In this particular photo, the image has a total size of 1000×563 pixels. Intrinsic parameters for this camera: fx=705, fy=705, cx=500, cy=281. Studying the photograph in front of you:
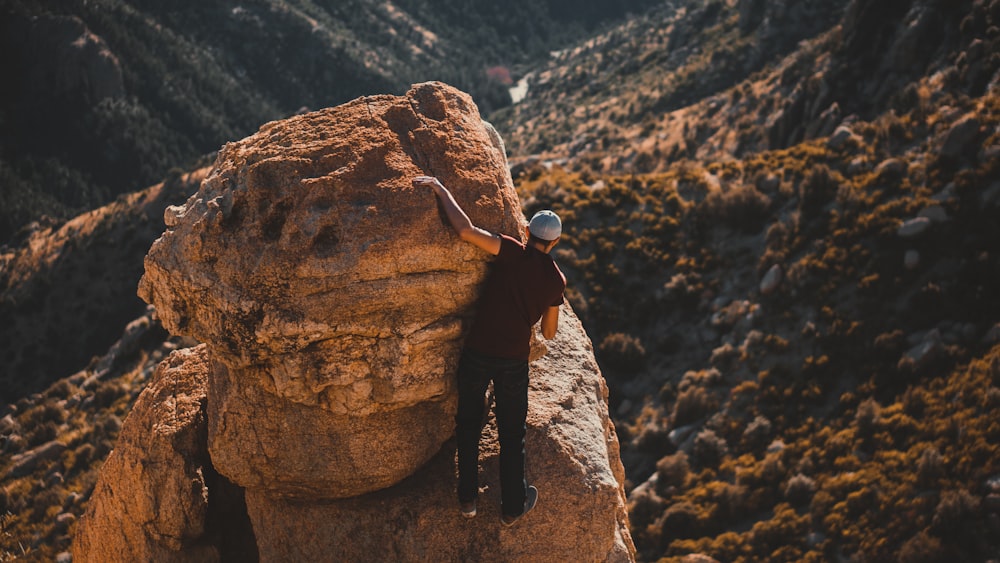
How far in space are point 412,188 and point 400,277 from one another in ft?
2.59

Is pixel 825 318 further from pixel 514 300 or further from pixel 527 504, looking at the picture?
pixel 514 300

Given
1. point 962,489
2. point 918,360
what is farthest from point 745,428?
point 962,489

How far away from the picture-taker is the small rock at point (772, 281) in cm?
1980

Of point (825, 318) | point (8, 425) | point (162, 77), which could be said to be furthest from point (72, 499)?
point (162, 77)

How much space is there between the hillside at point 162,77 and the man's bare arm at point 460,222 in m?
64.1

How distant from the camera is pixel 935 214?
57.8ft

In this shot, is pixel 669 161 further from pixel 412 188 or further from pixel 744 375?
pixel 412 188

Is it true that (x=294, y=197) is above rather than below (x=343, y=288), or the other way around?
above

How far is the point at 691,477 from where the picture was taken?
55.3 ft

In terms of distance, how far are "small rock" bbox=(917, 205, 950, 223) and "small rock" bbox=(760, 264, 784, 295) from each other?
12.3ft

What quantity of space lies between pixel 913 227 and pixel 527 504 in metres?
15.5

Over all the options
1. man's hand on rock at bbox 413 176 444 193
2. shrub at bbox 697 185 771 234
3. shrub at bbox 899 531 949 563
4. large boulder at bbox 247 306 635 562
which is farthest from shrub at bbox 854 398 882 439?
man's hand on rock at bbox 413 176 444 193

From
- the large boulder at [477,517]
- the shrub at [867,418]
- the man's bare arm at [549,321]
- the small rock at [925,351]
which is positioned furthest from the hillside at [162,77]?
the man's bare arm at [549,321]

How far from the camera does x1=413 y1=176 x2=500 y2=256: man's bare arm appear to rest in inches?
239
